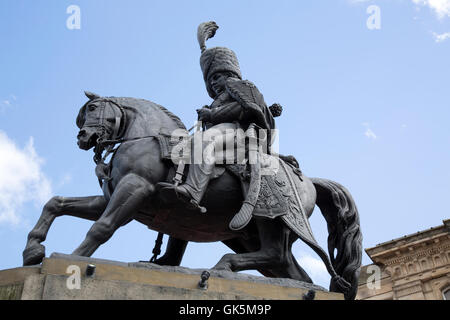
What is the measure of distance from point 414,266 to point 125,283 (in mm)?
18810

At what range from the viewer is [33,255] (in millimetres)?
6980

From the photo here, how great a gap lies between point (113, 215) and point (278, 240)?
6.74 feet

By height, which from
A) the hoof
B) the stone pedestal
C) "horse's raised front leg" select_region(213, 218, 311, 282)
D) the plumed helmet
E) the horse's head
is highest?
the plumed helmet

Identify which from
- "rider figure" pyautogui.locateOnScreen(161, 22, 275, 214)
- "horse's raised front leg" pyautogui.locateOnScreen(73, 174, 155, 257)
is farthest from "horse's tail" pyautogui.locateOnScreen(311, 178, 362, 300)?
"horse's raised front leg" pyautogui.locateOnScreen(73, 174, 155, 257)

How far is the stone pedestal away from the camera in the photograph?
5.71 meters

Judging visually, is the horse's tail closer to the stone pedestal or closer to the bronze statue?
the bronze statue

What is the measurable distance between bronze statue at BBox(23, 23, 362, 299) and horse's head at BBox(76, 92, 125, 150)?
0.04ft

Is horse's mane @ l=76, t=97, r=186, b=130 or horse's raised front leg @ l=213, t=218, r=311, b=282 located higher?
horse's mane @ l=76, t=97, r=186, b=130

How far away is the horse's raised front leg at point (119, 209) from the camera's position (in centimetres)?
694

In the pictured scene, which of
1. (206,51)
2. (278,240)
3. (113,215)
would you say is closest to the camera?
(113,215)

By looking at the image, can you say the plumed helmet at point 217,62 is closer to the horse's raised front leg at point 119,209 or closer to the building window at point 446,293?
the horse's raised front leg at point 119,209
